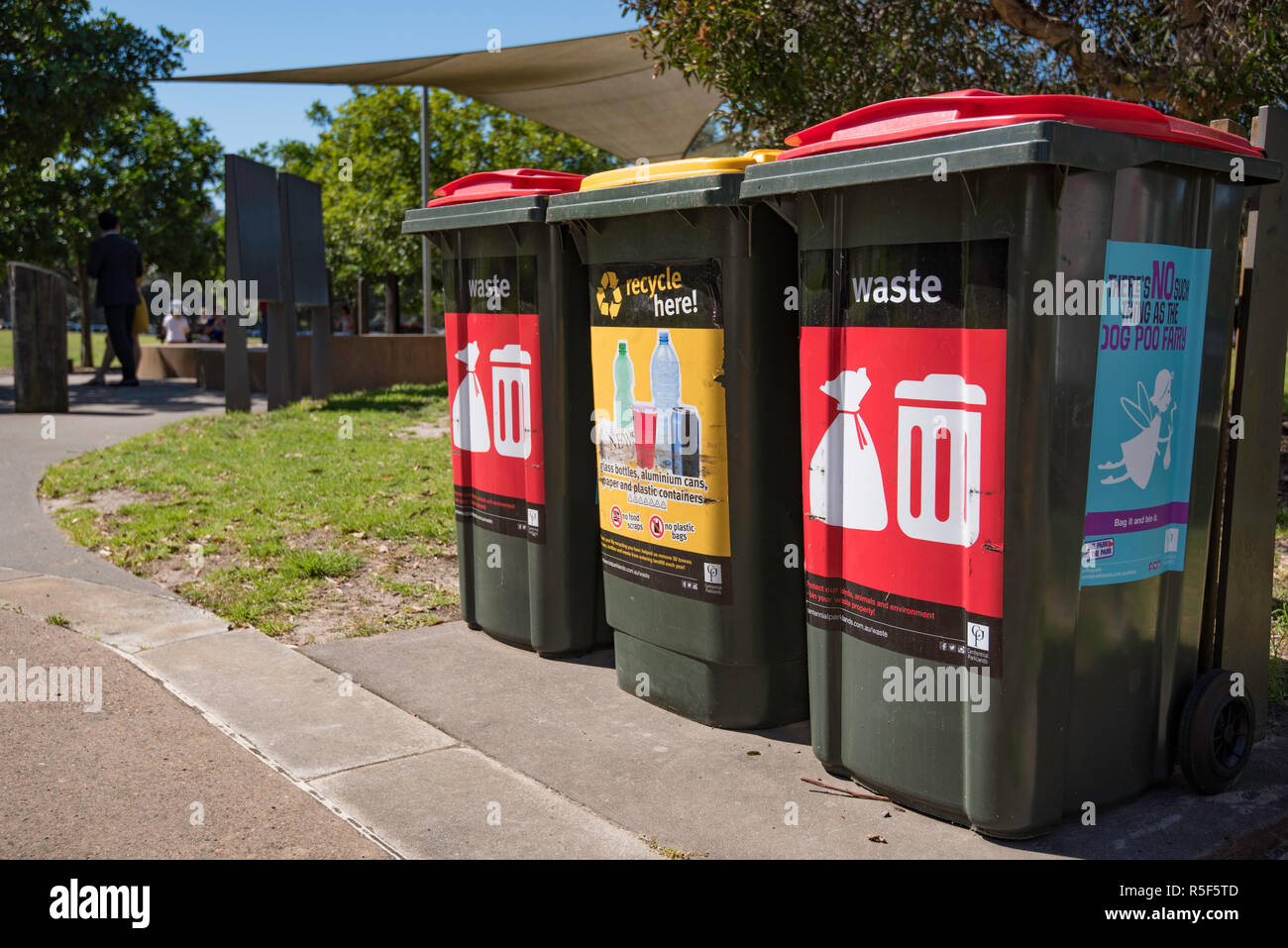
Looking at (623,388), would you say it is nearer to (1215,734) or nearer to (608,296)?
(608,296)

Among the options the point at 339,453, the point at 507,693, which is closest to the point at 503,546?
the point at 507,693

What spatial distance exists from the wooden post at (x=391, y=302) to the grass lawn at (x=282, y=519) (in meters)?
15.7

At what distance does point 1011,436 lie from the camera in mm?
3111

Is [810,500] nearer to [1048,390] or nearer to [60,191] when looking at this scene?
[1048,390]

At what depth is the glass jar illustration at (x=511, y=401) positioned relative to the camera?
4945mm

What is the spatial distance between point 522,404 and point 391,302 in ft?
78.1

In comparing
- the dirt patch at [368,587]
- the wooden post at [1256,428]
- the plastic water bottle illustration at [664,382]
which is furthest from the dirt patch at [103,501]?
the wooden post at [1256,428]

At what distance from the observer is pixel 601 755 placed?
13.1 ft

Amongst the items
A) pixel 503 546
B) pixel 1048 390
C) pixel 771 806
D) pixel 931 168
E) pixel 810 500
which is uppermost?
pixel 931 168

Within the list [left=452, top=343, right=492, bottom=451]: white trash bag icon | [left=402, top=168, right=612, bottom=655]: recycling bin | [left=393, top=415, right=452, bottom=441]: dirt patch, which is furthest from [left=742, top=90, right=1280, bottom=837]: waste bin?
[left=393, top=415, right=452, bottom=441]: dirt patch

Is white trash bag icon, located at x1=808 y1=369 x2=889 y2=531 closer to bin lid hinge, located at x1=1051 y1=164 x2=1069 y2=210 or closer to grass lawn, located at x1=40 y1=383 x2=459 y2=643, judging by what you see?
bin lid hinge, located at x1=1051 y1=164 x2=1069 y2=210

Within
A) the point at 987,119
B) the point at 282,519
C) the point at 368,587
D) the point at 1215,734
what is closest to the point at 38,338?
the point at 282,519

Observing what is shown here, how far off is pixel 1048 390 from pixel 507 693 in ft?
8.08

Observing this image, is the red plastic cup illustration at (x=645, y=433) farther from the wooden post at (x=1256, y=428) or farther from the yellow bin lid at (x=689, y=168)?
the wooden post at (x=1256, y=428)
